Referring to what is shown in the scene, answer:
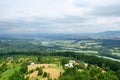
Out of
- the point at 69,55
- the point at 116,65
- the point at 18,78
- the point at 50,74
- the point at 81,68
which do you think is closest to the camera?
the point at 18,78

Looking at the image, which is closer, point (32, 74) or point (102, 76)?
point (102, 76)

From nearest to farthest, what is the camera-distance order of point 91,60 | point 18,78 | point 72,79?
point 72,79, point 18,78, point 91,60

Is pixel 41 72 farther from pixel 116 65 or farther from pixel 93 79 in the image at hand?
pixel 116 65

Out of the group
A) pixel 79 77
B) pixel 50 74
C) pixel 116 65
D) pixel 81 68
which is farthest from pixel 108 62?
pixel 79 77

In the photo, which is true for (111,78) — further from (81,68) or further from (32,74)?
(32,74)

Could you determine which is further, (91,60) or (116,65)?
(91,60)

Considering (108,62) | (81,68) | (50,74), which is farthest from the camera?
(108,62)

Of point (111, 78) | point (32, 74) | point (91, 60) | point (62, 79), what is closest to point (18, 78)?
point (32, 74)

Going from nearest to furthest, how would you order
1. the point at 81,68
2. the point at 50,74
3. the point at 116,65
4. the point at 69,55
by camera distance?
1. the point at 50,74
2. the point at 81,68
3. the point at 116,65
4. the point at 69,55
